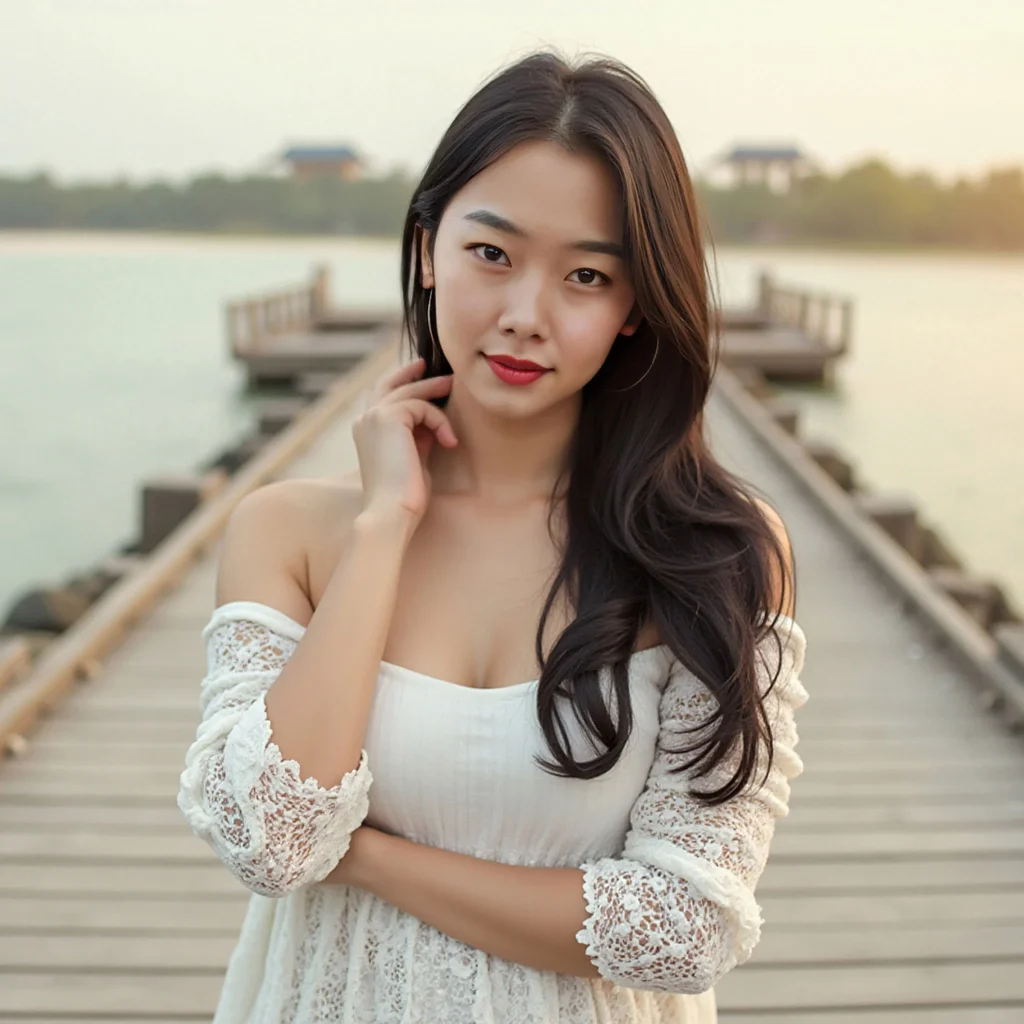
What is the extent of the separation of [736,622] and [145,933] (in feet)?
5.67

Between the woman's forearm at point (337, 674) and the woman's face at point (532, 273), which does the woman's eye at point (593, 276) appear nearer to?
the woman's face at point (532, 273)

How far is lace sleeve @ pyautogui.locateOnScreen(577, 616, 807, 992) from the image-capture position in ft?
3.74

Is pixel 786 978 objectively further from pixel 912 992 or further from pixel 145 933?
A: pixel 145 933

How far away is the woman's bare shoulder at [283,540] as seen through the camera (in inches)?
50.9

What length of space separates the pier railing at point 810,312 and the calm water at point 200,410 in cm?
78

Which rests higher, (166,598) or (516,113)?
(516,113)

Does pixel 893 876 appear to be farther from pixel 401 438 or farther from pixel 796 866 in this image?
pixel 401 438

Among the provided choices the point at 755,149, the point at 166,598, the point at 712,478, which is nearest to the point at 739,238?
the point at 755,149

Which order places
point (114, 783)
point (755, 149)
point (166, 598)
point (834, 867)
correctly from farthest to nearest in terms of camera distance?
point (755, 149)
point (166, 598)
point (114, 783)
point (834, 867)

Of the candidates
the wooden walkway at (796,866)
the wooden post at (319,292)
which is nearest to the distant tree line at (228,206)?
the wooden post at (319,292)

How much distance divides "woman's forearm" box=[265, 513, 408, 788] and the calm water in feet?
1.82

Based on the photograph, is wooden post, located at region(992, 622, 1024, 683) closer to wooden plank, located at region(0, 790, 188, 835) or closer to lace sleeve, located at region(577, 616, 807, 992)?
wooden plank, located at region(0, 790, 188, 835)

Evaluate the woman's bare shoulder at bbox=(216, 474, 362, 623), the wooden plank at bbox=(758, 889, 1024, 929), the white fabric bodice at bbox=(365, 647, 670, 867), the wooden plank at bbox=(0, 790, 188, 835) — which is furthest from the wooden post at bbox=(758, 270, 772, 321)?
the white fabric bodice at bbox=(365, 647, 670, 867)

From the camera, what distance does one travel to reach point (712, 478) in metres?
1.37
